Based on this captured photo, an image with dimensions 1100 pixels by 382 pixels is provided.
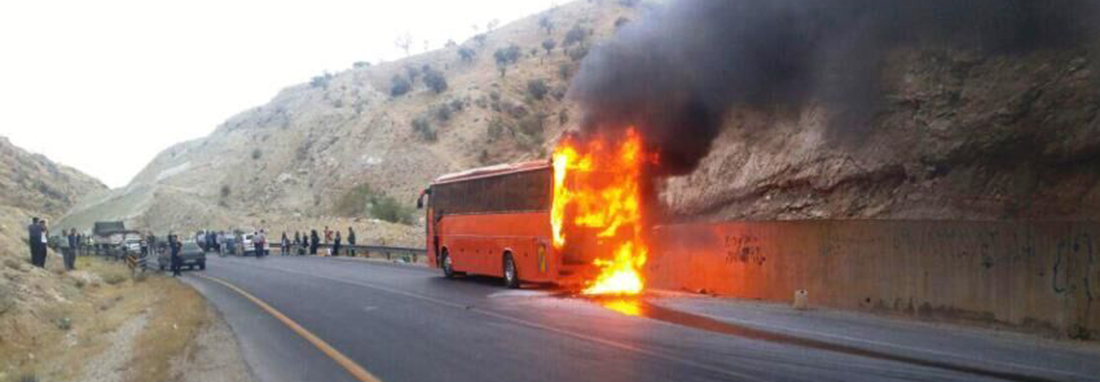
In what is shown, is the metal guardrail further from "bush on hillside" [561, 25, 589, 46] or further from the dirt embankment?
"bush on hillside" [561, 25, 589, 46]

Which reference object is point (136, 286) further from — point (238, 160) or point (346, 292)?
point (238, 160)

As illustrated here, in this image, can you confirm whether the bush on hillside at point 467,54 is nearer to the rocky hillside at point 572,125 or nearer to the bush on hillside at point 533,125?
the rocky hillside at point 572,125

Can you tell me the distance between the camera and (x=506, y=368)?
965 centimetres

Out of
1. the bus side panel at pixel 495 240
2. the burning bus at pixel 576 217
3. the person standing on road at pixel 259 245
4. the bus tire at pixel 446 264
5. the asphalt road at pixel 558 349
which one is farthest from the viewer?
the person standing on road at pixel 259 245

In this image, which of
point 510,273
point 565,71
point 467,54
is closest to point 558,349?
point 510,273

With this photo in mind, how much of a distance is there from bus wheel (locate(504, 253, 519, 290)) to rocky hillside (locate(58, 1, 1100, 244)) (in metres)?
4.11

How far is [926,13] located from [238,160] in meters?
73.4

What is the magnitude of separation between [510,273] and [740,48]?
303 inches

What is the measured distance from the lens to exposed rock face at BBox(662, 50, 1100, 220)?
1839 cm

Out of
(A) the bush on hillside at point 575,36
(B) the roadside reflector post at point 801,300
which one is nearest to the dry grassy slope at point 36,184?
(A) the bush on hillside at point 575,36

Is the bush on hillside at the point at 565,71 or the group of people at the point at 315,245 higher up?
the bush on hillside at the point at 565,71

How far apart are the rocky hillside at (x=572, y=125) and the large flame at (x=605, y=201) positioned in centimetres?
128

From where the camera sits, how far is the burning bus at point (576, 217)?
20.0 metres

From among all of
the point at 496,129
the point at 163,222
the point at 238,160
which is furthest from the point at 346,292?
the point at 238,160
